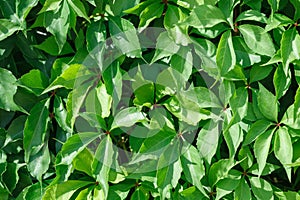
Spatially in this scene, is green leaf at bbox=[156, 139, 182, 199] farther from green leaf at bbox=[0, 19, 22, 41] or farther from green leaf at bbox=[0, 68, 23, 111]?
green leaf at bbox=[0, 19, 22, 41]

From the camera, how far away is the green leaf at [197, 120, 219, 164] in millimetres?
1559

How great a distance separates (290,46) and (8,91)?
0.84 metres

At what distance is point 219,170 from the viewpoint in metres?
1.60

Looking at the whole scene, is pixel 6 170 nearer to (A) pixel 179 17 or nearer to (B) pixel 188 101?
(B) pixel 188 101

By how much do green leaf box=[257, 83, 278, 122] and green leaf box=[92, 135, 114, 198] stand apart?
0.45 m

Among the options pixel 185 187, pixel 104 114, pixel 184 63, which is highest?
pixel 184 63

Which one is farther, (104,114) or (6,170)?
(6,170)

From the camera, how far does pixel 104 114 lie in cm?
156

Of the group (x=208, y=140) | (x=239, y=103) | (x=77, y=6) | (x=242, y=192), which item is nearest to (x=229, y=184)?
(x=242, y=192)

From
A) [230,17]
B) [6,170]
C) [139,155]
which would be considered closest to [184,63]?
[230,17]

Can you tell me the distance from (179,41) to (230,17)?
16cm

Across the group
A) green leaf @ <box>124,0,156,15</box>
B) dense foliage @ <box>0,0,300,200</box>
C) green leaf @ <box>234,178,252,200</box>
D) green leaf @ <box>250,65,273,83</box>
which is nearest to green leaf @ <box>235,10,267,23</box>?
dense foliage @ <box>0,0,300,200</box>

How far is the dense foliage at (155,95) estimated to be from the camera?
58.4 inches

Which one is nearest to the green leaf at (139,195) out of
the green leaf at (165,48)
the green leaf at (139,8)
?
the green leaf at (165,48)
